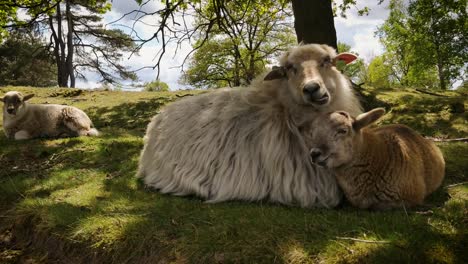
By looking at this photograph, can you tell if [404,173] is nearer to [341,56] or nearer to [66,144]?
[341,56]

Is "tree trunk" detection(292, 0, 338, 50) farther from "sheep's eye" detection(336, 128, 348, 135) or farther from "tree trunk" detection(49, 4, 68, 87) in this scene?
"tree trunk" detection(49, 4, 68, 87)

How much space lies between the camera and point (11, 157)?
771cm

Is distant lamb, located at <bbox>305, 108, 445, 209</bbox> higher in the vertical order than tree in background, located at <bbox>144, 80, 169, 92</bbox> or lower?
lower

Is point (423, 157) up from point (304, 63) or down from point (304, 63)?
down

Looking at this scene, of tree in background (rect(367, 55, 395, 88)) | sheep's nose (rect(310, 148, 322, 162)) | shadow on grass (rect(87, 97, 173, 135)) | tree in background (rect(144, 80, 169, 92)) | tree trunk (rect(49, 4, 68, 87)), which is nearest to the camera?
sheep's nose (rect(310, 148, 322, 162))

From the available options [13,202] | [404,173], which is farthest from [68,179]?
[404,173]

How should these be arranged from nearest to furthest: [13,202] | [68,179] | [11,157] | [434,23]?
[13,202] < [68,179] < [11,157] < [434,23]

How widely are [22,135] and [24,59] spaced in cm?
2511

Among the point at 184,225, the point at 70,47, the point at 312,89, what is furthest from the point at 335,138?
the point at 70,47

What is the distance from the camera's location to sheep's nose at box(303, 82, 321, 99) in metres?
4.51

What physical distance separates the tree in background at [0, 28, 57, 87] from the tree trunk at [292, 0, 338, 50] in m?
26.6

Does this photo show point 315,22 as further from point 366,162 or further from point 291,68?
point 366,162

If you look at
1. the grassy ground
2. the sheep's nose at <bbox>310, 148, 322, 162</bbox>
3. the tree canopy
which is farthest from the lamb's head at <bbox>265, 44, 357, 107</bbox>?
the tree canopy

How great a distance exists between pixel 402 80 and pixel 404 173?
46129 mm
